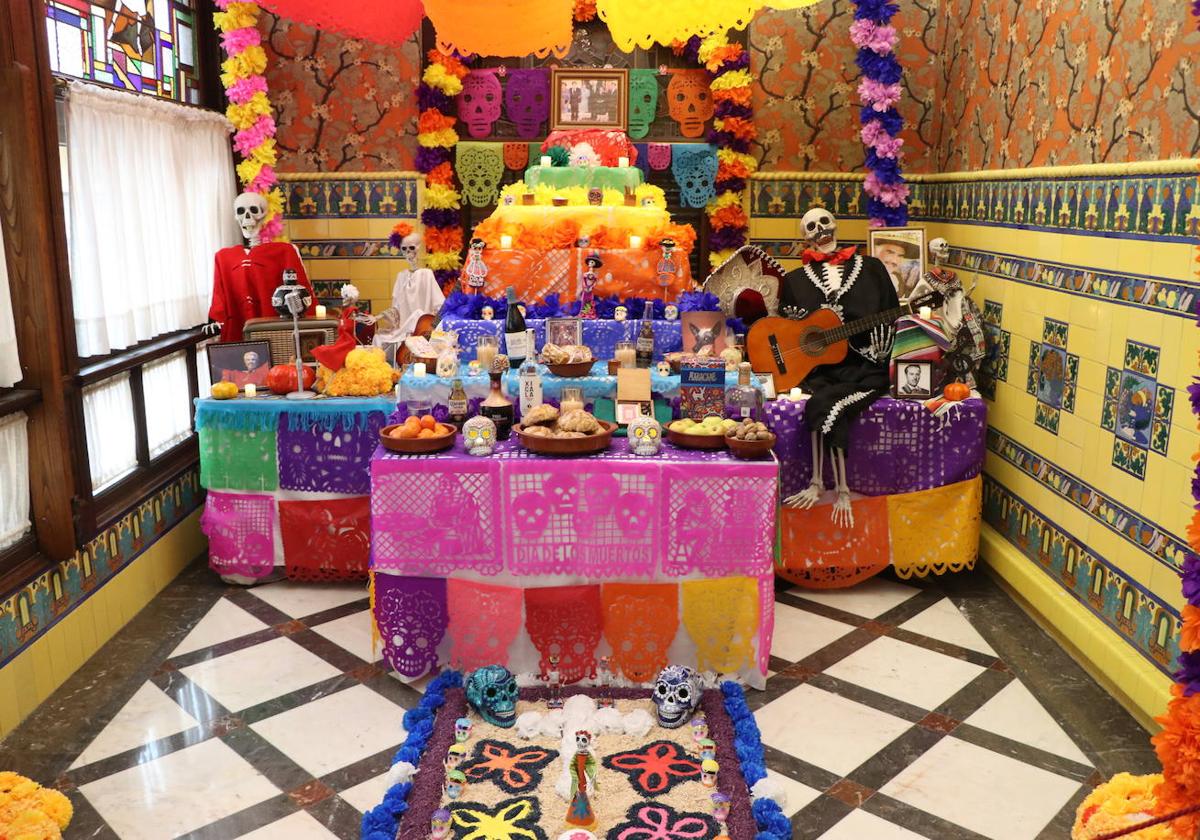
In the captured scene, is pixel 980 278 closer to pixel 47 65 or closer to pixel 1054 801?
pixel 1054 801

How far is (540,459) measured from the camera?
13.1 feet

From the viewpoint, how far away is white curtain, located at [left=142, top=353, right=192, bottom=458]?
5.50 metres

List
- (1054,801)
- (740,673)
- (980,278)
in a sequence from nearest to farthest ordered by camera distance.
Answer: (1054,801) → (740,673) → (980,278)

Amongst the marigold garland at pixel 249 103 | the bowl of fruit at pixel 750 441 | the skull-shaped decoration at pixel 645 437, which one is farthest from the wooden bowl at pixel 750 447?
the marigold garland at pixel 249 103

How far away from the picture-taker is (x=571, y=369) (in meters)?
4.72

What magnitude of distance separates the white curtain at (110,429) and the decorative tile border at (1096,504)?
4614mm

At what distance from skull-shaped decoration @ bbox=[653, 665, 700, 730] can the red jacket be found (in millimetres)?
3587

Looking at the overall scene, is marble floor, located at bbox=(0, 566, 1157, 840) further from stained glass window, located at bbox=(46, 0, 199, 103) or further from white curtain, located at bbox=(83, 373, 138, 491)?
stained glass window, located at bbox=(46, 0, 199, 103)

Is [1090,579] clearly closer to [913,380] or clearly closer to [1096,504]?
[1096,504]

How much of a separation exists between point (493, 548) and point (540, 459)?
413mm

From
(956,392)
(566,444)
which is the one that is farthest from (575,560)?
(956,392)

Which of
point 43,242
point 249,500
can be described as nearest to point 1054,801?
point 249,500

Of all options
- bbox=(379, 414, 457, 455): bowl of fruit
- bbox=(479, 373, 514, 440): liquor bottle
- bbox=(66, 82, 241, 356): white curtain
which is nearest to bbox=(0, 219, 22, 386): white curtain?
bbox=(66, 82, 241, 356): white curtain

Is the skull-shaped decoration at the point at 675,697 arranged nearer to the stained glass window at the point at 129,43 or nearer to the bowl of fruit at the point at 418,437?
the bowl of fruit at the point at 418,437
